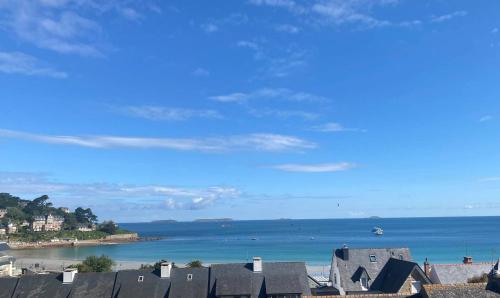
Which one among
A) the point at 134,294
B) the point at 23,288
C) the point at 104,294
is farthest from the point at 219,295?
the point at 23,288

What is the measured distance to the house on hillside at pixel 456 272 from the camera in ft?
136

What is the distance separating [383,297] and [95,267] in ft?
148

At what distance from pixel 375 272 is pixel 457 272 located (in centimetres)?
A: 747

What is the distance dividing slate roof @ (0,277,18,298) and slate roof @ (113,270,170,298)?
8.06m

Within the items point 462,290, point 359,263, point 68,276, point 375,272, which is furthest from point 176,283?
point 462,290

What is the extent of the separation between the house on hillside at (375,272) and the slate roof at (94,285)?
67.8 feet

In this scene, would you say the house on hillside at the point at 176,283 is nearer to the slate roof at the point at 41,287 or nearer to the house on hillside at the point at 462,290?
the slate roof at the point at 41,287

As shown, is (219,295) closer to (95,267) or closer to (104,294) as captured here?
(104,294)

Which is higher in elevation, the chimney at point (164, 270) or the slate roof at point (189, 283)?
the chimney at point (164, 270)

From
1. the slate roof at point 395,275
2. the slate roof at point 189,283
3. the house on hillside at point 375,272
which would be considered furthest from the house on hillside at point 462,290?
the slate roof at point 189,283

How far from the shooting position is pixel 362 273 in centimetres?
4250

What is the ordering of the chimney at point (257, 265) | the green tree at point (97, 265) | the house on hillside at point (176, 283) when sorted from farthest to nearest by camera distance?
the green tree at point (97, 265) → the chimney at point (257, 265) → the house on hillside at point (176, 283)

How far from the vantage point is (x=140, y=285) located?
36594 millimetres

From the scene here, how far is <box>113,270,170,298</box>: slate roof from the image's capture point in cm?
3581
